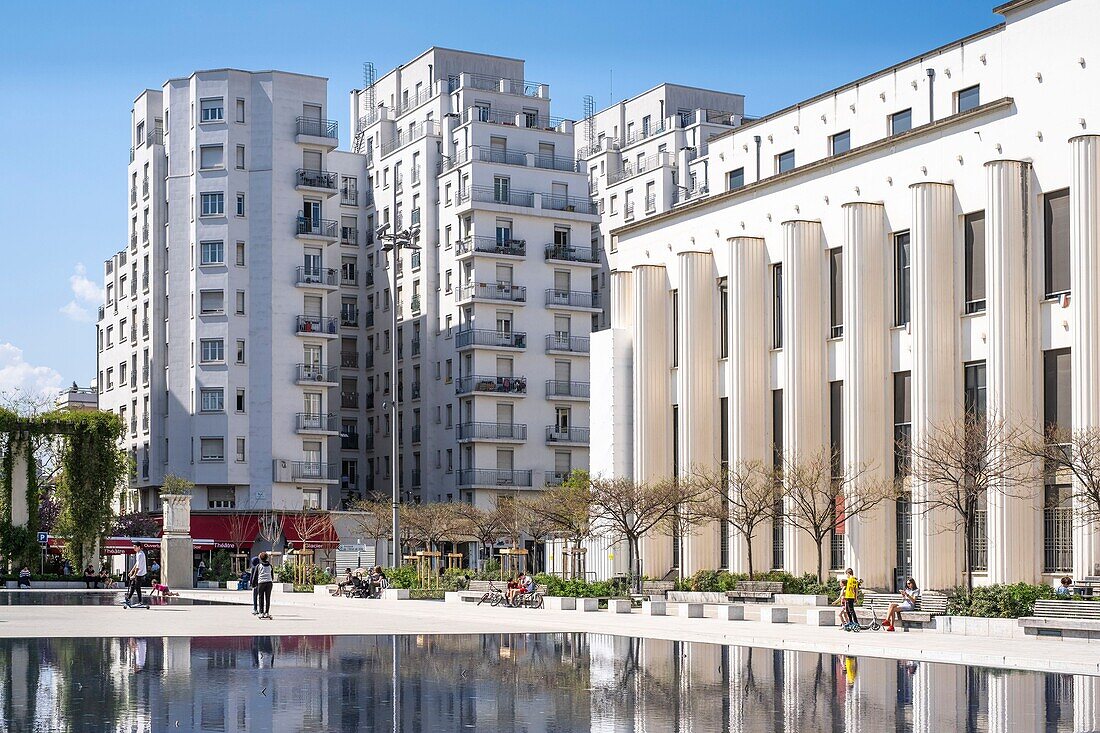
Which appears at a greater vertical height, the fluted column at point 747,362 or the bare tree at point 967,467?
the fluted column at point 747,362

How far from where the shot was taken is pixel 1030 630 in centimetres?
3027

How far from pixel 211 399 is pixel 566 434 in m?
21.6

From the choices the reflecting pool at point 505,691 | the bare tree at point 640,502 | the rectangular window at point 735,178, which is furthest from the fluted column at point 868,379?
the reflecting pool at point 505,691

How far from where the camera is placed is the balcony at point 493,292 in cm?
8825

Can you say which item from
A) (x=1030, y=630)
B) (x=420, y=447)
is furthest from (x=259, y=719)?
(x=420, y=447)

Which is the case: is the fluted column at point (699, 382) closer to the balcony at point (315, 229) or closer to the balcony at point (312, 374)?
the balcony at point (312, 374)

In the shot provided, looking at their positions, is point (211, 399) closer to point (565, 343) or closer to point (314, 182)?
point (314, 182)

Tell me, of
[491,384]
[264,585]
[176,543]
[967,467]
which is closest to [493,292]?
[491,384]

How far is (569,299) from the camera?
91.9 m

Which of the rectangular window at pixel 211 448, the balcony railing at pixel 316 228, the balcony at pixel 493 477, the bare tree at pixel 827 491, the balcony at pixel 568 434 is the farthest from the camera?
the balcony at pixel 568 434

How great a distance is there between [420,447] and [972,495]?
2324 inches

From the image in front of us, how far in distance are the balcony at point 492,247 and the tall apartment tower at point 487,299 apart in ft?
0.28

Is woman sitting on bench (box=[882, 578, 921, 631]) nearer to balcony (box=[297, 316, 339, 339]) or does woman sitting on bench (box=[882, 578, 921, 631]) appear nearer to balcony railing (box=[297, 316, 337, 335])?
balcony (box=[297, 316, 339, 339])

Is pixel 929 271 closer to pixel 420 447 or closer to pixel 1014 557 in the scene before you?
pixel 1014 557
